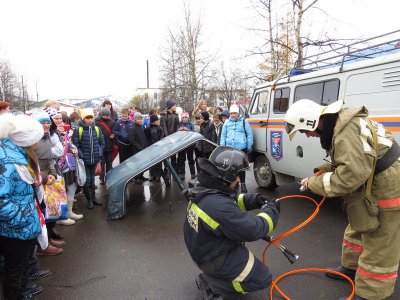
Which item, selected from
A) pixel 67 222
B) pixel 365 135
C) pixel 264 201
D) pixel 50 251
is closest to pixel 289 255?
pixel 264 201

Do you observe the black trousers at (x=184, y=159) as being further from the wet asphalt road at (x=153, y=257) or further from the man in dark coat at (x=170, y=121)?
the wet asphalt road at (x=153, y=257)

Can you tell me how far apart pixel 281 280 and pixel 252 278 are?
0.76m

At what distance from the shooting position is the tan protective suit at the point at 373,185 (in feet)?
8.30

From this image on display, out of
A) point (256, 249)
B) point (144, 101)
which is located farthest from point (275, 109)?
point (144, 101)

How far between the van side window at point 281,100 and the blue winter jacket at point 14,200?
4.64 metres

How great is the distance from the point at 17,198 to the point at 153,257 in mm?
1903

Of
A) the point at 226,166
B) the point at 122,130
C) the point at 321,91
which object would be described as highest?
the point at 321,91

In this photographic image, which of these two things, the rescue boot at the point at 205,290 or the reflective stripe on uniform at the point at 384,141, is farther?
the rescue boot at the point at 205,290

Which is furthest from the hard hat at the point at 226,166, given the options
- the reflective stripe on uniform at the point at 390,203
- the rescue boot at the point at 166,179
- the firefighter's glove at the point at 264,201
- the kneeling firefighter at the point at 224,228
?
the rescue boot at the point at 166,179

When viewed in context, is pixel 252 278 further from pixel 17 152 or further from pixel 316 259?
pixel 17 152

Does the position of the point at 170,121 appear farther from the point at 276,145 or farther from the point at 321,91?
the point at 321,91

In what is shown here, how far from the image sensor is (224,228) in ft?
8.50

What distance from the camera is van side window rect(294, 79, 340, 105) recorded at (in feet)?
16.4

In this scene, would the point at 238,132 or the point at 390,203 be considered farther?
the point at 238,132
